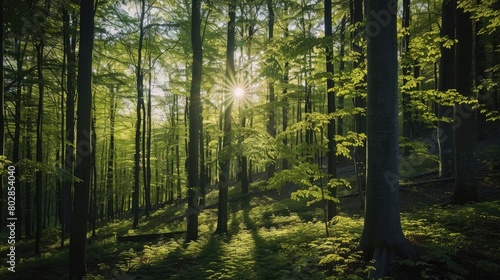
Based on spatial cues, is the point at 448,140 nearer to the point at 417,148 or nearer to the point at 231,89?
the point at 417,148

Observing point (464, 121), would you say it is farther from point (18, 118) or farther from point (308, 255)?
point (18, 118)

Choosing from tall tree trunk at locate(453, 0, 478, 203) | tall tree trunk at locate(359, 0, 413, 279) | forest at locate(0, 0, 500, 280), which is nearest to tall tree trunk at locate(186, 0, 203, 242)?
forest at locate(0, 0, 500, 280)

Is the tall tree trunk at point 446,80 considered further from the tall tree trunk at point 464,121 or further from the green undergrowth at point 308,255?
the green undergrowth at point 308,255

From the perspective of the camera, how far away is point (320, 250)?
5.74m

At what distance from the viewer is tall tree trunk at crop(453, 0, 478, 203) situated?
8688mm

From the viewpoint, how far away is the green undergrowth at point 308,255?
4496mm

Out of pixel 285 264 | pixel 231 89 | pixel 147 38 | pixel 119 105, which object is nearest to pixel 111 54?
pixel 147 38

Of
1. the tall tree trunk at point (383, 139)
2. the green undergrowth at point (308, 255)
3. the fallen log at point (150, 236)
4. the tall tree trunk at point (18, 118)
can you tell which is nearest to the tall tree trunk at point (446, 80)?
the green undergrowth at point (308, 255)

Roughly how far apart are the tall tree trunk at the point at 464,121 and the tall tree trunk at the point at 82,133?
1049cm

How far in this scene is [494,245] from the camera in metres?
5.08

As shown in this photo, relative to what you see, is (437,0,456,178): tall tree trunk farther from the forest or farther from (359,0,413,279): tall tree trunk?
(359,0,413,279): tall tree trunk

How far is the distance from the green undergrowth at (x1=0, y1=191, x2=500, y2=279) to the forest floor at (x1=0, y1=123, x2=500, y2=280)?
0.02m

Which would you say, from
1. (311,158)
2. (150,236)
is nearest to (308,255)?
(311,158)

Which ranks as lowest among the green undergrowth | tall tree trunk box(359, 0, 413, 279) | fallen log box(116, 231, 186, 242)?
fallen log box(116, 231, 186, 242)
